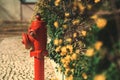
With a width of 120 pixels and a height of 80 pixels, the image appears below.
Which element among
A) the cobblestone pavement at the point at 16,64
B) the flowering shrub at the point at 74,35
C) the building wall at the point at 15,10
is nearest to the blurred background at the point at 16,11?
the building wall at the point at 15,10

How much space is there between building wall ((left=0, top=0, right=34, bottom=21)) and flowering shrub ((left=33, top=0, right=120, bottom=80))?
9.72 metres

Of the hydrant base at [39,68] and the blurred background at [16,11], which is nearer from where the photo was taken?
the hydrant base at [39,68]

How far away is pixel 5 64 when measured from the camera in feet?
29.4

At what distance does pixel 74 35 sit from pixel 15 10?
1458 centimetres

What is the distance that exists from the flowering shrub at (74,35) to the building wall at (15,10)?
972 centimetres

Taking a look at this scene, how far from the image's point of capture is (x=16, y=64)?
893 cm

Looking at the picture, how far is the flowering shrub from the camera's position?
350cm

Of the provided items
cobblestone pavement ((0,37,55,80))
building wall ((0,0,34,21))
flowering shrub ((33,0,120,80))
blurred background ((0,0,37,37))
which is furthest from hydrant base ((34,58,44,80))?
building wall ((0,0,34,21))

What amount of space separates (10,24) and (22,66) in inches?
396

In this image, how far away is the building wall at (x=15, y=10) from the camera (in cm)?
1902

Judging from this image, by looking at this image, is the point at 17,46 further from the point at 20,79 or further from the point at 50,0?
the point at 20,79

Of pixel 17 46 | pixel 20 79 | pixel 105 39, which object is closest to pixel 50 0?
pixel 20 79

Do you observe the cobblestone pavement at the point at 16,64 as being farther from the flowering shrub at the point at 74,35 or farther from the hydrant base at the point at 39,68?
the hydrant base at the point at 39,68

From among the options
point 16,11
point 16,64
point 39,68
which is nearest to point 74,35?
point 39,68
